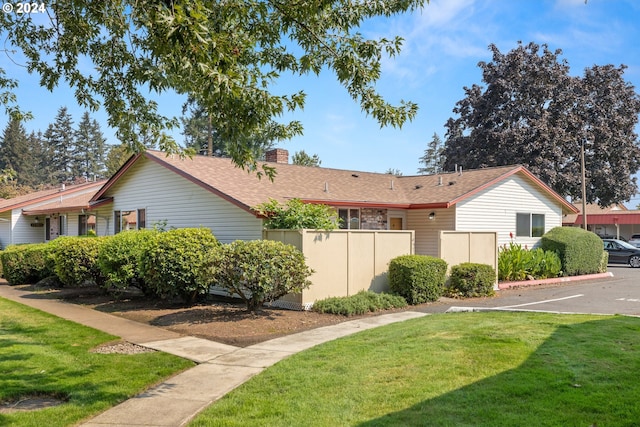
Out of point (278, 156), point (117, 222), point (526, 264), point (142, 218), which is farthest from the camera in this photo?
point (278, 156)

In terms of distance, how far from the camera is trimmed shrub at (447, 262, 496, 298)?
14820 mm

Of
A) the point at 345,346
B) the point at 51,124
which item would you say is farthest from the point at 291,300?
the point at 51,124

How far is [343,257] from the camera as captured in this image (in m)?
12.8

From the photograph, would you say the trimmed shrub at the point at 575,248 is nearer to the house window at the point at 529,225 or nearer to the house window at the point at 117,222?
the house window at the point at 529,225

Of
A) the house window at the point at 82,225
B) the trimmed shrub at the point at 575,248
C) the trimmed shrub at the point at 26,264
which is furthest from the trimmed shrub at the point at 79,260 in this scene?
the trimmed shrub at the point at 575,248

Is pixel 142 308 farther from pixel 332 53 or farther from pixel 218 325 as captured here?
pixel 332 53

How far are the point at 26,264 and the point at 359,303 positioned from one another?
42.7 feet

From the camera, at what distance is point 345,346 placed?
780 cm

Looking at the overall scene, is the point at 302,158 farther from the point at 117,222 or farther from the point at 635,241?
the point at 635,241

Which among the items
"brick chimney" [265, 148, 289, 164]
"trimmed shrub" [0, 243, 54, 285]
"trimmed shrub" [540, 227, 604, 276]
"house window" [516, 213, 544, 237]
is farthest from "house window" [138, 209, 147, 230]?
"trimmed shrub" [540, 227, 604, 276]

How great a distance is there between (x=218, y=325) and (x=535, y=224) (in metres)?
16.1

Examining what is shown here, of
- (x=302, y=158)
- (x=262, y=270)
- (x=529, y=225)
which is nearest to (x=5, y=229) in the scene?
(x=302, y=158)

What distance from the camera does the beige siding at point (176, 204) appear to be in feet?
47.8

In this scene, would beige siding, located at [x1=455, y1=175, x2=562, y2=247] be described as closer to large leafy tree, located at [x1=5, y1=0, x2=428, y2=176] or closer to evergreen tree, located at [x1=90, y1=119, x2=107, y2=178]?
large leafy tree, located at [x1=5, y1=0, x2=428, y2=176]
